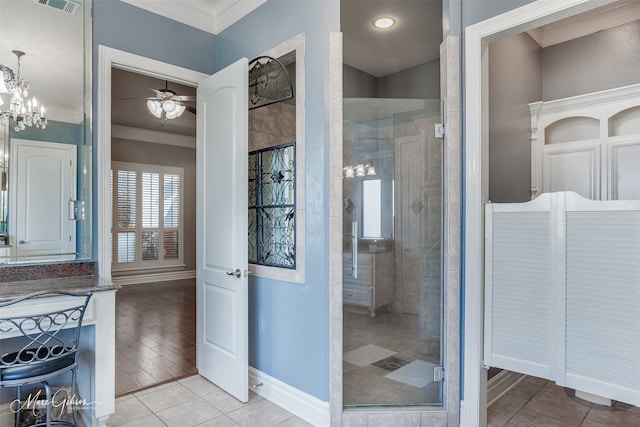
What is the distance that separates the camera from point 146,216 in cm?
728

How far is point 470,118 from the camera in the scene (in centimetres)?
225

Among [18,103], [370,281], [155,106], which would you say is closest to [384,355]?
[370,281]

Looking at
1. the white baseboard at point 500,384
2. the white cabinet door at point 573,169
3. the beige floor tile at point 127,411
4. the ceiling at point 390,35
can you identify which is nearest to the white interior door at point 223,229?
the beige floor tile at point 127,411

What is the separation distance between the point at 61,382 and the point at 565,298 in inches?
124

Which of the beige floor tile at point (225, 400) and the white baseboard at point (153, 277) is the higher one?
the white baseboard at point (153, 277)

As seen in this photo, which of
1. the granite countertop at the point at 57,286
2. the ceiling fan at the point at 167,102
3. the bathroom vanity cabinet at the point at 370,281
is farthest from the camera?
the ceiling fan at the point at 167,102

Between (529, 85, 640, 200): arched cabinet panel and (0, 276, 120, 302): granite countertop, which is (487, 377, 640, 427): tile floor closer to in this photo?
(529, 85, 640, 200): arched cabinet panel

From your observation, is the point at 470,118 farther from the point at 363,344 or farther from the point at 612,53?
the point at 612,53

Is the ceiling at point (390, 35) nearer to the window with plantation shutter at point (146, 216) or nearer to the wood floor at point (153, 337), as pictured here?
the wood floor at point (153, 337)

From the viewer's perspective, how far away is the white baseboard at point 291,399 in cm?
240

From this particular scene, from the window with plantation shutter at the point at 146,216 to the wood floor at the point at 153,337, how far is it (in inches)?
30.6

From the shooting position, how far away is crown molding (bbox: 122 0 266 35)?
2900 millimetres

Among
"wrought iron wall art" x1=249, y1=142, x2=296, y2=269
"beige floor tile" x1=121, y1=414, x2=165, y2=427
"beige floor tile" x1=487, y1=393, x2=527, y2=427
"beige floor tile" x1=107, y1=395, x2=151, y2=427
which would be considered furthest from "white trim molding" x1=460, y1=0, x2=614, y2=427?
"beige floor tile" x1=107, y1=395, x2=151, y2=427

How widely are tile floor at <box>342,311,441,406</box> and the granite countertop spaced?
1532mm
